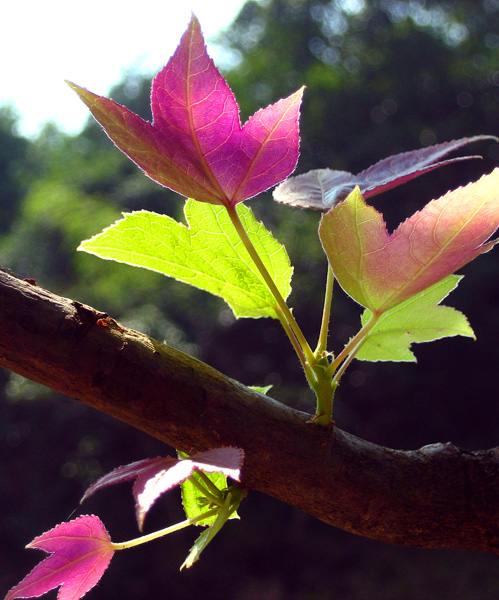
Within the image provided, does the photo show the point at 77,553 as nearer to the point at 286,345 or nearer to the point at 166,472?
the point at 166,472

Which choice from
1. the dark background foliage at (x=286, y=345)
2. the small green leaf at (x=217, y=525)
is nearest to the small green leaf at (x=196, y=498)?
the small green leaf at (x=217, y=525)

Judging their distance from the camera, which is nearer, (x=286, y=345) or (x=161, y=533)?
(x=161, y=533)

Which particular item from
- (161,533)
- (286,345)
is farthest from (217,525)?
(286,345)

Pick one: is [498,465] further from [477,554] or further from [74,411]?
[477,554]

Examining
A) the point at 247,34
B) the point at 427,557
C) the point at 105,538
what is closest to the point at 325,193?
the point at 105,538

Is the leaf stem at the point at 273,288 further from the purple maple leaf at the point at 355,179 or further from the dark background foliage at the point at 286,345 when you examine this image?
the dark background foliage at the point at 286,345

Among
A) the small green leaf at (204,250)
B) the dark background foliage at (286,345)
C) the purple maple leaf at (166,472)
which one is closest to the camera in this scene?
the purple maple leaf at (166,472)
